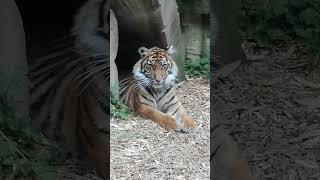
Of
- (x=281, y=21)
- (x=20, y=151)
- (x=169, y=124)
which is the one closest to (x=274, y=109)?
(x=281, y=21)

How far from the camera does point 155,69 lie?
3.11 metres

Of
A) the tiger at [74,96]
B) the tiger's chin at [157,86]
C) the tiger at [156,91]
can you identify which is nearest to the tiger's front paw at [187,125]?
the tiger at [156,91]

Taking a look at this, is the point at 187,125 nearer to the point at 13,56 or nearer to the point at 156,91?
the point at 156,91

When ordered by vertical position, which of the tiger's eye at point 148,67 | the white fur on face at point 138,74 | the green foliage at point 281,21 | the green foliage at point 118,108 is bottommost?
the green foliage at point 118,108

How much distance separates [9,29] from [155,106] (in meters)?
0.94

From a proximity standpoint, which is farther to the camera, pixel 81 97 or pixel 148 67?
pixel 148 67

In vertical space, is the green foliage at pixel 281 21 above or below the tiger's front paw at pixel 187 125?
above

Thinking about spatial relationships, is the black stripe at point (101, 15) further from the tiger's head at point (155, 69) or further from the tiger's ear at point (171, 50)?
the tiger's ear at point (171, 50)

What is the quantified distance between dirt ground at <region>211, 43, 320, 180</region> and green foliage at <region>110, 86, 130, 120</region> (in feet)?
1.96

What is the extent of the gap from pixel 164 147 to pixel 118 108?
431 mm

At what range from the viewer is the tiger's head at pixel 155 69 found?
3107 millimetres

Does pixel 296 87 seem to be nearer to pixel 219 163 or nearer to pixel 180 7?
pixel 219 163

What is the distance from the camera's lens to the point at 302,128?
2445 mm

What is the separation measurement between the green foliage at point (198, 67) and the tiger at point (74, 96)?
0.74 meters
